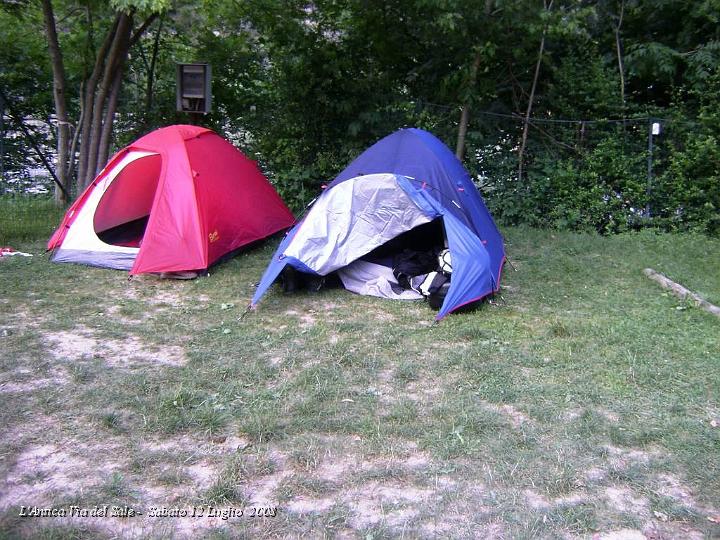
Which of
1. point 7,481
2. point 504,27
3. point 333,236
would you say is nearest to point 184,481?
point 7,481

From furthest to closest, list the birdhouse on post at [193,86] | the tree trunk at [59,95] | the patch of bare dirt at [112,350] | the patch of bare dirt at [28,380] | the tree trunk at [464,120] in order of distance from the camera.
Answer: the tree trunk at [59,95]
the tree trunk at [464,120]
the birdhouse on post at [193,86]
the patch of bare dirt at [112,350]
the patch of bare dirt at [28,380]

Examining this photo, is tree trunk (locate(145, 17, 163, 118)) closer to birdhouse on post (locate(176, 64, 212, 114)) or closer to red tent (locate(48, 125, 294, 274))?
birdhouse on post (locate(176, 64, 212, 114))

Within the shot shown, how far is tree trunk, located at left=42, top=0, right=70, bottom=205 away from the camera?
8.62 metres

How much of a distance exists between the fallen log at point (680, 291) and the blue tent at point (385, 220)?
1.56 m

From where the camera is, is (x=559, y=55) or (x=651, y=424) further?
(x=559, y=55)

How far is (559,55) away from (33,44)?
8.43 metres

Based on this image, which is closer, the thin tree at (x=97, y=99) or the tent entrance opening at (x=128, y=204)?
the tent entrance opening at (x=128, y=204)

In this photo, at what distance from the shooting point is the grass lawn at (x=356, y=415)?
2.60m

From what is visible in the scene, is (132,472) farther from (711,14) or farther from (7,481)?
(711,14)

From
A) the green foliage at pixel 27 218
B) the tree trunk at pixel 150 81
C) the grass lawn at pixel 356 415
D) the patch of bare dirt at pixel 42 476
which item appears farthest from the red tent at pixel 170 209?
the tree trunk at pixel 150 81

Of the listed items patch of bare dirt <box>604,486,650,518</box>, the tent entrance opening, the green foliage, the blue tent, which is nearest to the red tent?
the tent entrance opening

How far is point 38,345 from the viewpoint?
14.0 feet

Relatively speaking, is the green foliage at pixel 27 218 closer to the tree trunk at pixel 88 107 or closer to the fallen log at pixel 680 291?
the tree trunk at pixel 88 107

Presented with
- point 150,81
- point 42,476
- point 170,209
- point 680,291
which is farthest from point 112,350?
point 150,81
